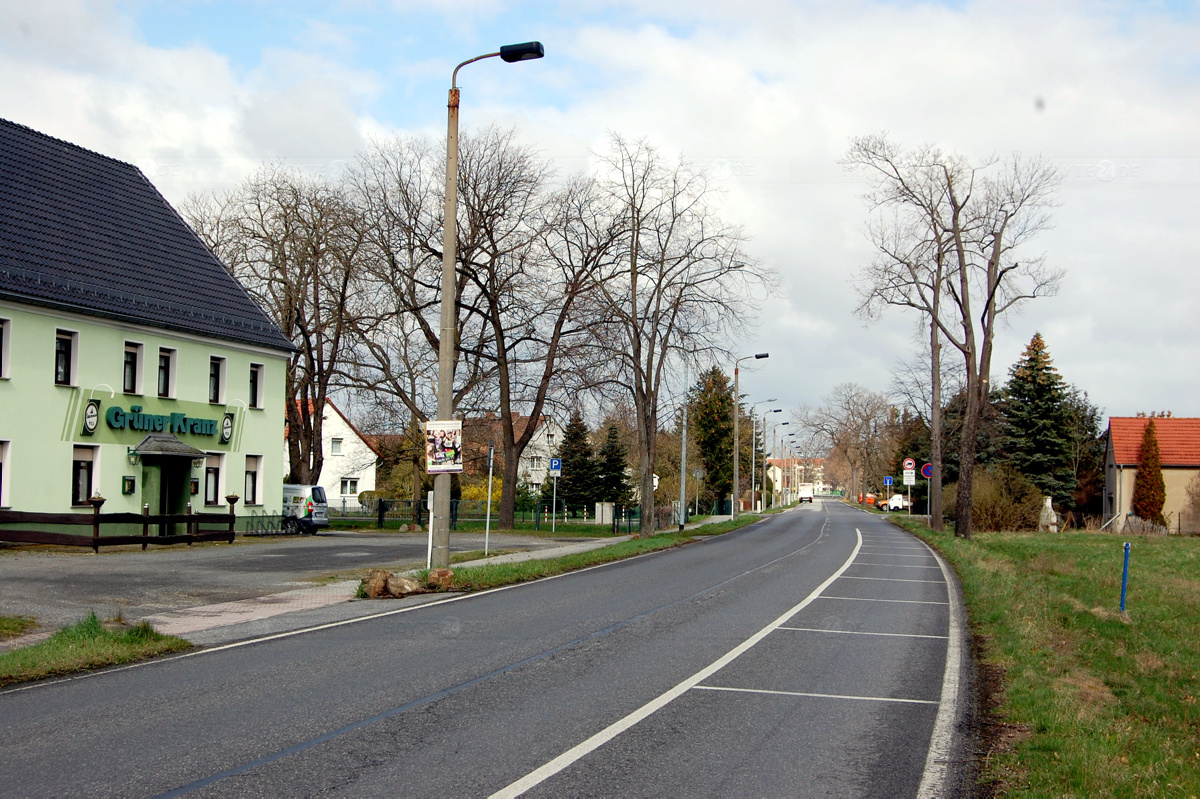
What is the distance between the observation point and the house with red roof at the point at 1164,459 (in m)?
55.8

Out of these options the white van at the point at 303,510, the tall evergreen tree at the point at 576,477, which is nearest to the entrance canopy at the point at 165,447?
the white van at the point at 303,510

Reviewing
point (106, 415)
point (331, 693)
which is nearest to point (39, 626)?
point (331, 693)

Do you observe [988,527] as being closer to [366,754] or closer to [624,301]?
[624,301]

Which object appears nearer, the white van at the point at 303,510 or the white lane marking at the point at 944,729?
the white lane marking at the point at 944,729

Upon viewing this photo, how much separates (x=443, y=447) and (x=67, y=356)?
711 inches

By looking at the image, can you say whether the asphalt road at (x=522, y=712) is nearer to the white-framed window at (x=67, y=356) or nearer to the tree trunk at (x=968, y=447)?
the white-framed window at (x=67, y=356)

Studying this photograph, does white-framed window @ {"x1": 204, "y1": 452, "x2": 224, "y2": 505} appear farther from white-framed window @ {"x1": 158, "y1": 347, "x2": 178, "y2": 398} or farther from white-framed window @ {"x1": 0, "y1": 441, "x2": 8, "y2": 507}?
white-framed window @ {"x1": 0, "y1": 441, "x2": 8, "y2": 507}

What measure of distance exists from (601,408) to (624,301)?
4.04m

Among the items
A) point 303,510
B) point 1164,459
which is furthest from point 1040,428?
point 303,510

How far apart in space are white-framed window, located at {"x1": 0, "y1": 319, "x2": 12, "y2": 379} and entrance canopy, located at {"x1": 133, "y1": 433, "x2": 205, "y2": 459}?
183 inches

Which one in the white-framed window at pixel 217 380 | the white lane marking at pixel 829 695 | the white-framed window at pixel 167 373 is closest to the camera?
the white lane marking at pixel 829 695

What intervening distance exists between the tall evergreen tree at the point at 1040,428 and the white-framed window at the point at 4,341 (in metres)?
52.7

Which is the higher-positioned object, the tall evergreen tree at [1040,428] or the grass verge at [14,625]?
the tall evergreen tree at [1040,428]

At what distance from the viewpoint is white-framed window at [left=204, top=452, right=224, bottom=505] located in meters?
34.4
